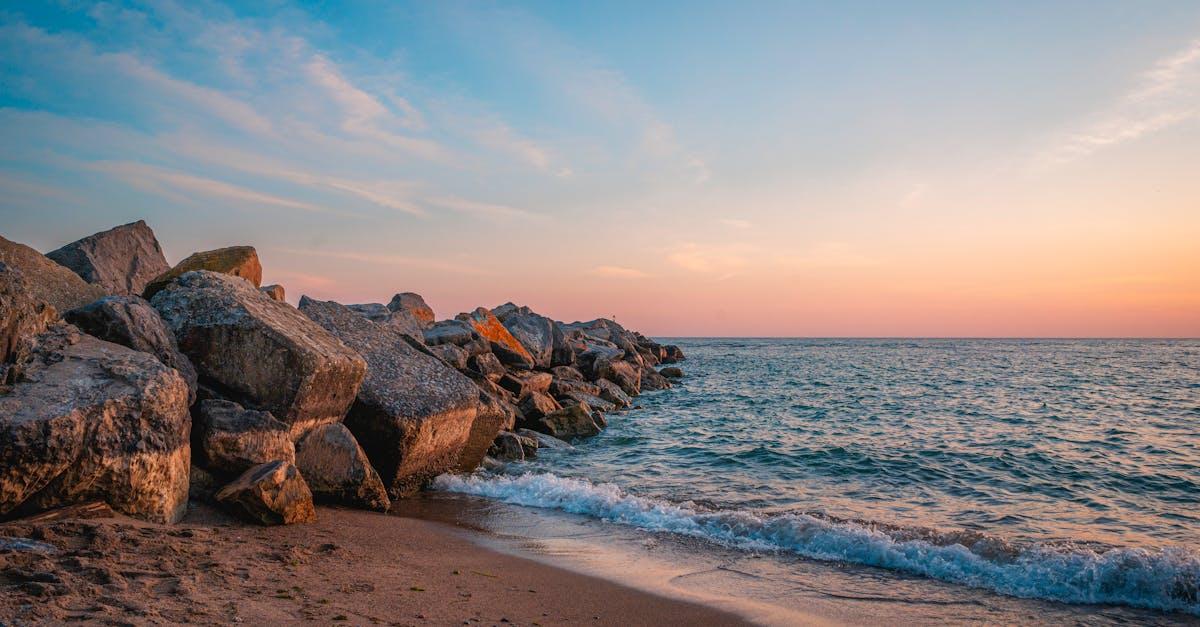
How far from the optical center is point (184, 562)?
17.3 feet

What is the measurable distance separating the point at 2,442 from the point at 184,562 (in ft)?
5.38

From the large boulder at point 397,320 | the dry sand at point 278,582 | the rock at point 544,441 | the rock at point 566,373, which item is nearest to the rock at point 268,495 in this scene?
the dry sand at point 278,582

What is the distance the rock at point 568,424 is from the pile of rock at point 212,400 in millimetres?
4393

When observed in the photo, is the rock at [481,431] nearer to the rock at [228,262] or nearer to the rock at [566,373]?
the rock at [228,262]

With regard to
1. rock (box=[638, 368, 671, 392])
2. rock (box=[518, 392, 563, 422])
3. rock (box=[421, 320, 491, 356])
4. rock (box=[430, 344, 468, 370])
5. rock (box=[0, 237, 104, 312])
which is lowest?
rock (box=[638, 368, 671, 392])

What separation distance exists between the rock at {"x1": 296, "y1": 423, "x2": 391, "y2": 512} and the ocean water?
239 centimetres

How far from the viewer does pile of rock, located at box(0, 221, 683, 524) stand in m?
5.82

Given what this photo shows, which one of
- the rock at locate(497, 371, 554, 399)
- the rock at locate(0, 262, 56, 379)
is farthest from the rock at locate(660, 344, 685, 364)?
the rock at locate(0, 262, 56, 379)

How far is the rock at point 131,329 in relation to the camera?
7.55 meters

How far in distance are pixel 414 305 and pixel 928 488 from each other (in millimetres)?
21602

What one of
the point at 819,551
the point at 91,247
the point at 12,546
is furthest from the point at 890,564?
the point at 91,247

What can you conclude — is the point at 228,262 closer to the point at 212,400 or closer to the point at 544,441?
the point at 212,400

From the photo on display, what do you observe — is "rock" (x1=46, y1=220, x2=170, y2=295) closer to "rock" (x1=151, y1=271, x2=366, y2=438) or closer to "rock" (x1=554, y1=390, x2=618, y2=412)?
"rock" (x1=151, y1=271, x2=366, y2=438)

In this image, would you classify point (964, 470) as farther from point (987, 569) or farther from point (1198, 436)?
point (1198, 436)
